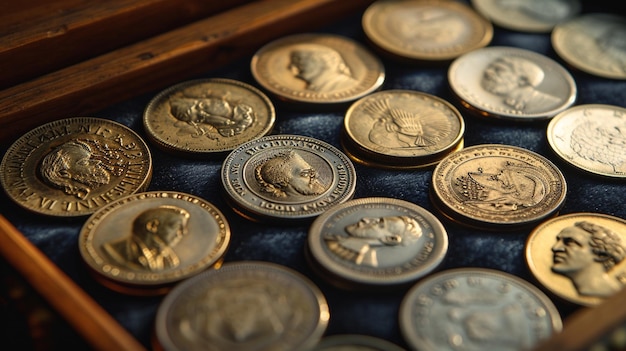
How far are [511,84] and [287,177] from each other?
841 mm

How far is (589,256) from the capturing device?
1798 mm

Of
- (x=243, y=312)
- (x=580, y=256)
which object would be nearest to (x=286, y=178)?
(x=243, y=312)

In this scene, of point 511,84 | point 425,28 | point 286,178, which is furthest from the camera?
point 425,28

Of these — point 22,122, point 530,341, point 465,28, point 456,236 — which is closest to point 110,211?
point 22,122

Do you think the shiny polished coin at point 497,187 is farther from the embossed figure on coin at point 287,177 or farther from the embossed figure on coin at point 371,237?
the embossed figure on coin at point 287,177

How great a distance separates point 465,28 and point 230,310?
1.46 m

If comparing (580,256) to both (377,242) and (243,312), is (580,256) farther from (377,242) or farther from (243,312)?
(243,312)

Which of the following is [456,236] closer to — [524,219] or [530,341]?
[524,219]

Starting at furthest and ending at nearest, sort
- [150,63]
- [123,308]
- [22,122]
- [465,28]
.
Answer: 1. [465,28]
2. [150,63]
3. [22,122]
4. [123,308]

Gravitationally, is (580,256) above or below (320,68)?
below

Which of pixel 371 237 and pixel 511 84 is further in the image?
pixel 511 84

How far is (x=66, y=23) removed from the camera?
214 cm

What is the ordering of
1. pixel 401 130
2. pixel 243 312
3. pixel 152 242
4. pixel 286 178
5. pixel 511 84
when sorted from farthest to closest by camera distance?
pixel 511 84 → pixel 401 130 → pixel 286 178 → pixel 152 242 → pixel 243 312

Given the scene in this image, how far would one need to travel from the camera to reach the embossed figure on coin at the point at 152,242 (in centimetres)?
172
